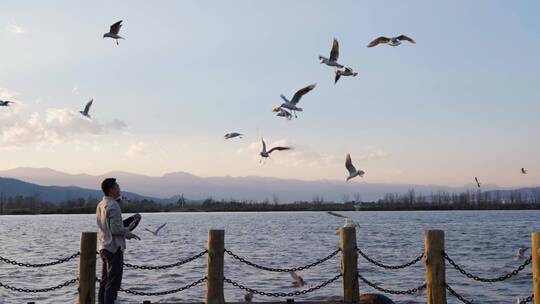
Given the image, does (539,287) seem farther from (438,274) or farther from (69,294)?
(69,294)

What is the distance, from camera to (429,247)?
11.8m

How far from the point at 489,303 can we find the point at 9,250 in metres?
31.9

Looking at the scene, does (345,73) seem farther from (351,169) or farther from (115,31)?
(115,31)

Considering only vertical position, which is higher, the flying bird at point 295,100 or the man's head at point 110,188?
the flying bird at point 295,100

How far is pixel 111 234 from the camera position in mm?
10633

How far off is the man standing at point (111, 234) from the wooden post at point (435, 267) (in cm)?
500

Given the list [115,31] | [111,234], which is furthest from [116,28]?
[111,234]

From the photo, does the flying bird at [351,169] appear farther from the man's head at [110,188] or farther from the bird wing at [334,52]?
the man's head at [110,188]

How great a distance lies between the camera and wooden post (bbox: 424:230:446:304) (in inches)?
465

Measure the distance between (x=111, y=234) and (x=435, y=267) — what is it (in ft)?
17.9

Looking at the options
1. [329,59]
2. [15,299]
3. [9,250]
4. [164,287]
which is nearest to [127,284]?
[164,287]

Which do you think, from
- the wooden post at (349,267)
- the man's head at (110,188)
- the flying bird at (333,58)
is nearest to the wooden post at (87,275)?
the man's head at (110,188)

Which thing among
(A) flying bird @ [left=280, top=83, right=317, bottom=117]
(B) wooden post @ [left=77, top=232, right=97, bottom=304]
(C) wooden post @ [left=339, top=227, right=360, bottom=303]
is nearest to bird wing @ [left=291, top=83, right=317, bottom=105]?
(A) flying bird @ [left=280, top=83, right=317, bottom=117]

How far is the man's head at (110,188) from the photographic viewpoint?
34.9ft
